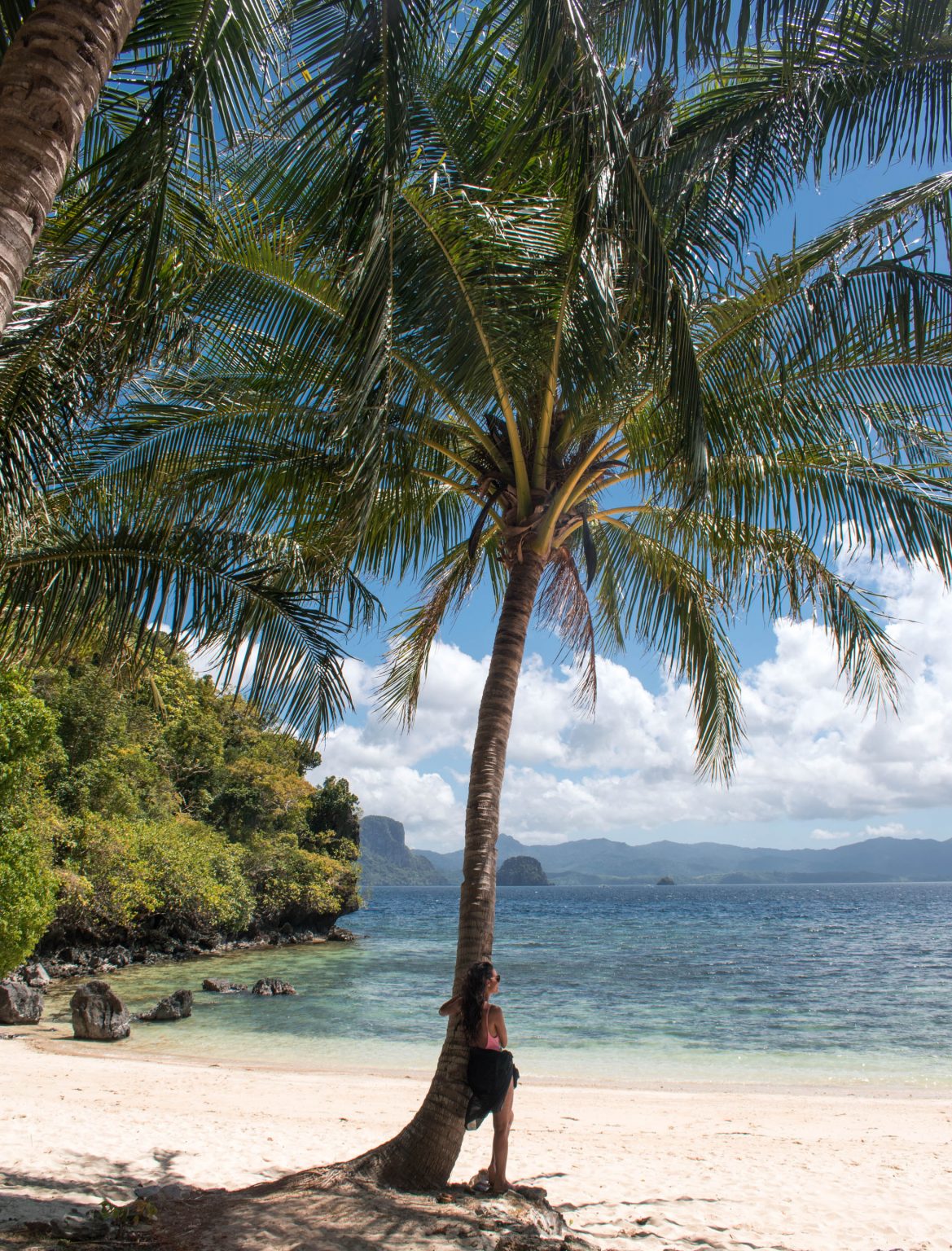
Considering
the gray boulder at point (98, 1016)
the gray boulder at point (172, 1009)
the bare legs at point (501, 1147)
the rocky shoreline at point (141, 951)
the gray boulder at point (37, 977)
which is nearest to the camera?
the bare legs at point (501, 1147)

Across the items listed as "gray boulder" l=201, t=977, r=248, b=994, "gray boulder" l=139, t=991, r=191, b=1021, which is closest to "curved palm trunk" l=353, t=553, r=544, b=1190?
"gray boulder" l=139, t=991, r=191, b=1021

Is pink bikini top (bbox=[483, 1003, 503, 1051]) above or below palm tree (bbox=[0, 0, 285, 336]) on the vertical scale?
below

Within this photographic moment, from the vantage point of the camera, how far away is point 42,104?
2711 mm

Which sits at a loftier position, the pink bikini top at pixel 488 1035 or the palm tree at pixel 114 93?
the palm tree at pixel 114 93

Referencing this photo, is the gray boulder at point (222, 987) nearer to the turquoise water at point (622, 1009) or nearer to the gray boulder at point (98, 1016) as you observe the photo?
the turquoise water at point (622, 1009)

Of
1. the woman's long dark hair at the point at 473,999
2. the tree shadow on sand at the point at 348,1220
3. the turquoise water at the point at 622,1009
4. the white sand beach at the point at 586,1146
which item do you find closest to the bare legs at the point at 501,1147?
the tree shadow on sand at the point at 348,1220

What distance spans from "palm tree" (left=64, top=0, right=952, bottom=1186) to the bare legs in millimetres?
321

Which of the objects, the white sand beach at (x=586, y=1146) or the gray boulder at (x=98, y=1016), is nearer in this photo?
the white sand beach at (x=586, y=1146)

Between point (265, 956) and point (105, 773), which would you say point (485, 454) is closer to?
point (105, 773)

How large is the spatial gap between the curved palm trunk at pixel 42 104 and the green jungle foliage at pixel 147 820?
4.58m

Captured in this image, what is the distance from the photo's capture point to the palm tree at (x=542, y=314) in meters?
4.32

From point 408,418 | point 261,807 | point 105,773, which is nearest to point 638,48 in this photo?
point 408,418

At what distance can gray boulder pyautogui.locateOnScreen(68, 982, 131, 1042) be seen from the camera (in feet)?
46.5

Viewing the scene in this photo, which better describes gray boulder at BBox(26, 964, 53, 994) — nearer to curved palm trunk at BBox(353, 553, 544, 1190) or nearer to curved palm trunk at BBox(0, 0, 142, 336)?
curved palm trunk at BBox(353, 553, 544, 1190)
